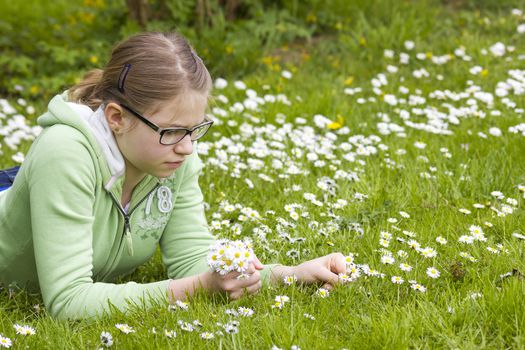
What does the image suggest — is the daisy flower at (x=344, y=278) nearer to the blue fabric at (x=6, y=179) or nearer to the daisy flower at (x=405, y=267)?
the daisy flower at (x=405, y=267)

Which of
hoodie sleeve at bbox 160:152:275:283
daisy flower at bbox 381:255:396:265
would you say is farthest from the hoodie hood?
daisy flower at bbox 381:255:396:265

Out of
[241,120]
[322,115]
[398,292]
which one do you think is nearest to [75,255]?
[398,292]

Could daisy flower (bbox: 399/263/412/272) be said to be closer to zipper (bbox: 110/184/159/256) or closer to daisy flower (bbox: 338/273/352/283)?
daisy flower (bbox: 338/273/352/283)

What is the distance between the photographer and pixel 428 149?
421 cm

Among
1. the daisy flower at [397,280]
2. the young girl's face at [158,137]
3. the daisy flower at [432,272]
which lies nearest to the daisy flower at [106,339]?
the young girl's face at [158,137]

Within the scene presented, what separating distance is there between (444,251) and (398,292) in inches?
20.1

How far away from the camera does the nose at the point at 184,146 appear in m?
2.55

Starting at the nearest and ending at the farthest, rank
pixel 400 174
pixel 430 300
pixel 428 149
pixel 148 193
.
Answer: pixel 430 300
pixel 148 193
pixel 400 174
pixel 428 149

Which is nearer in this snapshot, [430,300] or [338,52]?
[430,300]

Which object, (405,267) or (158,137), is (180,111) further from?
(405,267)

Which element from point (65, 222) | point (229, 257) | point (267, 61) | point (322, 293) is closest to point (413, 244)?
point (322, 293)

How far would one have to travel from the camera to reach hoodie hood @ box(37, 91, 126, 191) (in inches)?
99.8

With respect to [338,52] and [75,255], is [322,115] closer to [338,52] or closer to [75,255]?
[338,52]

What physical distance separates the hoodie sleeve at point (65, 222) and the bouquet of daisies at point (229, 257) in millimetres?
332
